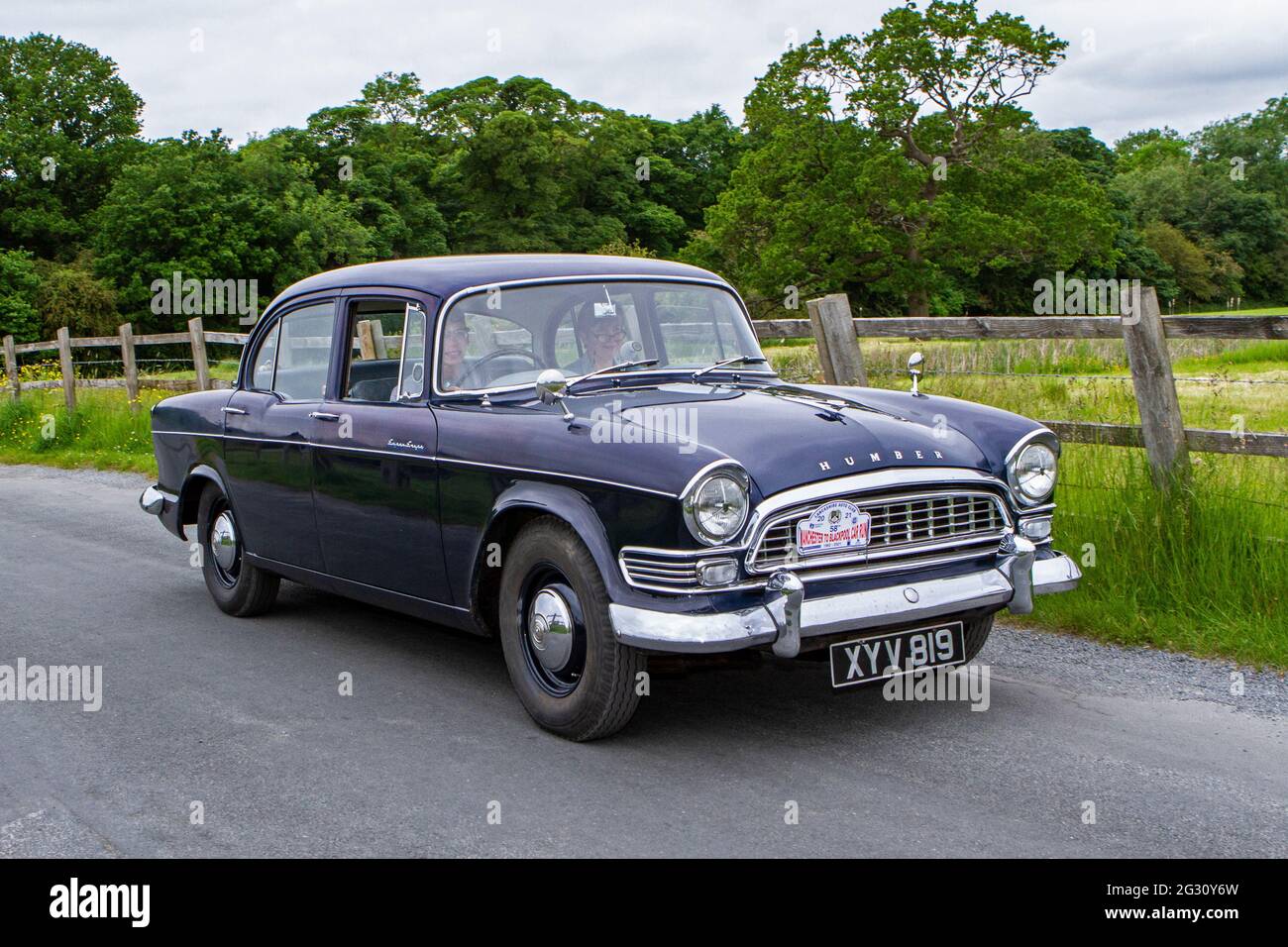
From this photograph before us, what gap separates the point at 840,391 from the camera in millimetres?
5734

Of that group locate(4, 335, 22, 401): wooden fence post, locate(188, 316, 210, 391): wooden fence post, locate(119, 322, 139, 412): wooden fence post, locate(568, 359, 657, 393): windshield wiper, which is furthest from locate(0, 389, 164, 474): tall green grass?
locate(568, 359, 657, 393): windshield wiper

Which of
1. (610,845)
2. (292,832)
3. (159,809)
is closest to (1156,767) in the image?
(610,845)

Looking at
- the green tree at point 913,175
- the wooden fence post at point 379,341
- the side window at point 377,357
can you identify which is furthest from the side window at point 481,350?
the green tree at point 913,175

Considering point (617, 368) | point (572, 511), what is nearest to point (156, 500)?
point (617, 368)

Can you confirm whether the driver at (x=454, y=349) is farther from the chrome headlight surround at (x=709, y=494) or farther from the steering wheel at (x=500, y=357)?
the chrome headlight surround at (x=709, y=494)

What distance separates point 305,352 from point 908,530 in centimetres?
335

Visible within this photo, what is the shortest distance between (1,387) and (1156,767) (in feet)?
68.3

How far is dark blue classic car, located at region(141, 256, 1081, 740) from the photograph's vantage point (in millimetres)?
4359

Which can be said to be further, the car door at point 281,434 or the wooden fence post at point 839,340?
the wooden fence post at point 839,340

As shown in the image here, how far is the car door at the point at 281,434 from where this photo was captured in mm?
6207

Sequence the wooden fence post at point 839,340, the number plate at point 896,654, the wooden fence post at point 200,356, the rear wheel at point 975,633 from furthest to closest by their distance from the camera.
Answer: the wooden fence post at point 200,356 → the wooden fence post at point 839,340 → the rear wheel at point 975,633 → the number plate at point 896,654

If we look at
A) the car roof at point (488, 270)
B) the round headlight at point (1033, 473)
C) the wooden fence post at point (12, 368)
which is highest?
the car roof at point (488, 270)

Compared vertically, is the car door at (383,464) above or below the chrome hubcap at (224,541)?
above

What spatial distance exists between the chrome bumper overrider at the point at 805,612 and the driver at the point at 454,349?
1.57m
